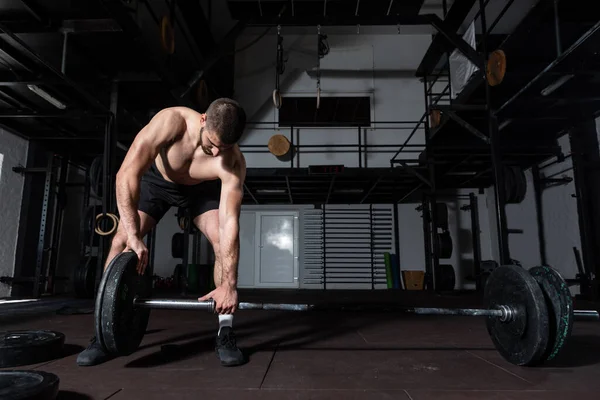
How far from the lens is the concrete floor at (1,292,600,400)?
3.10 feet

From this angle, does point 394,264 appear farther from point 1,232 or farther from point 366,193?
point 1,232

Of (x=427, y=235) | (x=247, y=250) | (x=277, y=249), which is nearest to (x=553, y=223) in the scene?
(x=427, y=235)

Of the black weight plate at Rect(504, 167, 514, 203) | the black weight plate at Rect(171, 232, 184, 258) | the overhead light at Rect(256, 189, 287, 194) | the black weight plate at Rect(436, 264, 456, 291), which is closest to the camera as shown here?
the black weight plate at Rect(504, 167, 514, 203)

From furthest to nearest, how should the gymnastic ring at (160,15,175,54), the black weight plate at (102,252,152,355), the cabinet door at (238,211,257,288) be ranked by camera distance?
the cabinet door at (238,211,257,288)
the gymnastic ring at (160,15,175,54)
the black weight plate at (102,252,152,355)

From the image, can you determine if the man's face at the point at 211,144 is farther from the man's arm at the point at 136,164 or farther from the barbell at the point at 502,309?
the barbell at the point at 502,309

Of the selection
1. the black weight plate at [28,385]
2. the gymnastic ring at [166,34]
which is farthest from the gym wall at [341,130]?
the black weight plate at [28,385]

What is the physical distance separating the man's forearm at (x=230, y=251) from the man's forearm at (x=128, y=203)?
0.30 m

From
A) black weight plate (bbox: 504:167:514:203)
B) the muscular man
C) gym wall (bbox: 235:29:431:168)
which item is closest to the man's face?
the muscular man

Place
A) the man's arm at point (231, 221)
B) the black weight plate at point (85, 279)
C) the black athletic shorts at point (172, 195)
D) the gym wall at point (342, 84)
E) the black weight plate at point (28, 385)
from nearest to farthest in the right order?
the black weight plate at point (28, 385)
the man's arm at point (231, 221)
the black athletic shorts at point (172, 195)
the black weight plate at point (85, 279)
the gym wall at point (342, 84)

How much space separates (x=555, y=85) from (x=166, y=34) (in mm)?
3176

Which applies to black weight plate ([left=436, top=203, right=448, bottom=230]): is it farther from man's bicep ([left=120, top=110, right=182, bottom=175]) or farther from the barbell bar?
man's bicep ([left=120, top=110, right=182, bottom=175])

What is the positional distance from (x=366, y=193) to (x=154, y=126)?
14.6 ft

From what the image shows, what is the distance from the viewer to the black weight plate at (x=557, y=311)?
3.59 feet

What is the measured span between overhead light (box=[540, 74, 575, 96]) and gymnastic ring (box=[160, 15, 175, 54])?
3.14 meters
